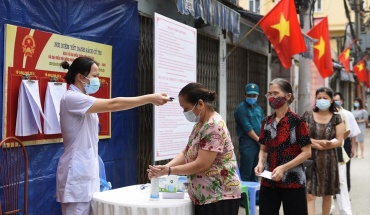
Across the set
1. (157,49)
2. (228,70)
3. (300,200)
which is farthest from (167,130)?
(228,70)

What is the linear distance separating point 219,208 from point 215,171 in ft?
0.85

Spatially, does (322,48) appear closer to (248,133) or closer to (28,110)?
(248,133)

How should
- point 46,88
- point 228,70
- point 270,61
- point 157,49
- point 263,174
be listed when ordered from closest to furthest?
point 263,174 < point 46,88 < point 157,49 < point 228,70 < point 270,61

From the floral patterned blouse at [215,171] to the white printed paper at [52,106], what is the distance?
5.58 ft

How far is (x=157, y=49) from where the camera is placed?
527 cm

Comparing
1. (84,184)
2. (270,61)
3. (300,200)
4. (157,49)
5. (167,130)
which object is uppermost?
(270,61)

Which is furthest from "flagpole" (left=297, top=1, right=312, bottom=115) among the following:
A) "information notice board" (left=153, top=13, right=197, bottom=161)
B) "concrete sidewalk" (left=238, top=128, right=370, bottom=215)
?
"information notice board" (left=153, top=13, right=197, bottom=161)

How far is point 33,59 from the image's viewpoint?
4152 millimetres

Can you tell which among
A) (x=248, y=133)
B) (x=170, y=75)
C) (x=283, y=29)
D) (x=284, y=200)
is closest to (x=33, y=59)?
(x=170, y=75)

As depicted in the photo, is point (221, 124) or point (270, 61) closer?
point (221, 124)

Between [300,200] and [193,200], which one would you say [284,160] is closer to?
[300,200]

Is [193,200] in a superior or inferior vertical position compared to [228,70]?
inferior

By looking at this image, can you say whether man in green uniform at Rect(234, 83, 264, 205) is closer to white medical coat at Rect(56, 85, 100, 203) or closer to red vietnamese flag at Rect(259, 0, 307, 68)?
red vietnamese flag at Rect(259, 0, 307, 68)

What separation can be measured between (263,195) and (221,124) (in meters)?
1.21
